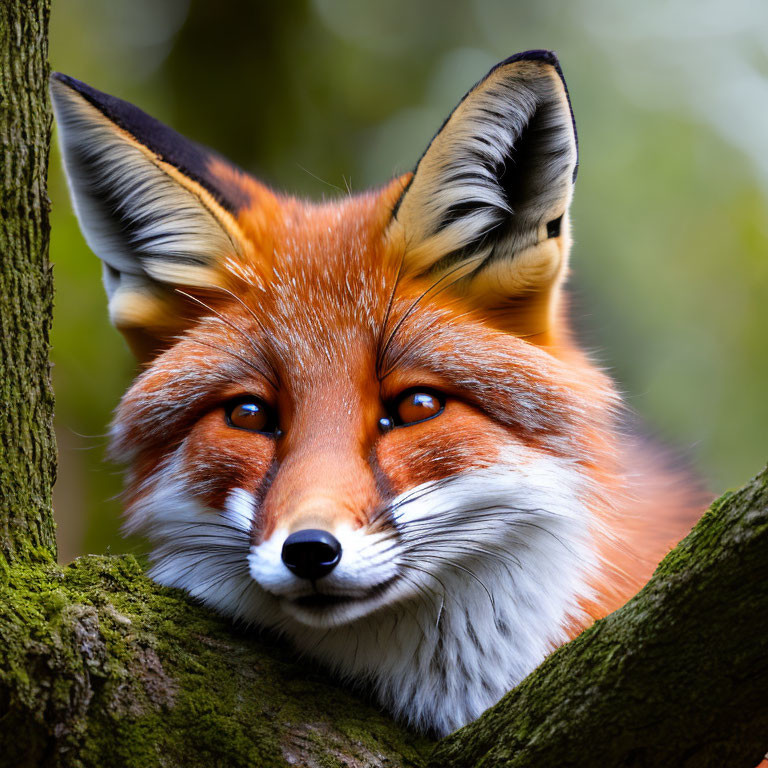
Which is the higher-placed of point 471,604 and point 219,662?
point 471,604

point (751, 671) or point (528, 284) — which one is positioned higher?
point (528, 284)

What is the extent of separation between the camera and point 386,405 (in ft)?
9.18

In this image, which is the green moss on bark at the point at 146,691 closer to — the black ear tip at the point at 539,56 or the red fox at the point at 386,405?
the red fox at the point at 386,405

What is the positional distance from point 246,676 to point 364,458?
2.51 feet

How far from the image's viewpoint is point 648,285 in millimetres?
8516

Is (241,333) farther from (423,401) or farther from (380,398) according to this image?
(423,401)

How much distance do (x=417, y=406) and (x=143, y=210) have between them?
4.66 ft

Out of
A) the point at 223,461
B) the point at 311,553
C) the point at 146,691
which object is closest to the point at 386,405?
the point at 223,461

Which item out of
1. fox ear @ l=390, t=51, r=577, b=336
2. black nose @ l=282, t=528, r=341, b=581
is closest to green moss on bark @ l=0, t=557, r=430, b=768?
black nose @ l=282, t=528, r=341, b=581

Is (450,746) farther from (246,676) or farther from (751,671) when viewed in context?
(751,671)

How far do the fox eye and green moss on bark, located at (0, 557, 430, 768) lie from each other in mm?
596

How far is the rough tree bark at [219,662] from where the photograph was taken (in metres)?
1.80

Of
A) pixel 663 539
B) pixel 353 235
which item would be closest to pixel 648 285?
pixel 663 539

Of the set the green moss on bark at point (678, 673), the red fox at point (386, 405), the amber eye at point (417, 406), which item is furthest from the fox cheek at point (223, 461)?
the green moss on bark at point (678, 673)
